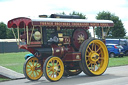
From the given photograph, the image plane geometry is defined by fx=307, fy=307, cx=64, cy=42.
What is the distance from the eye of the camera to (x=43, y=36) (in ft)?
44.8

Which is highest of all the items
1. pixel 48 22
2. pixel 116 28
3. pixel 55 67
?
pixel 48 22

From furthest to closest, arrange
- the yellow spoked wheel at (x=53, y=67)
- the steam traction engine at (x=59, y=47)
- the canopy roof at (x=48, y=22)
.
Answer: the steam traction engine at (x=59, y=47)
the canopy roof at (x=48, y=22)
the yellow spoked wheel at (x=53, y=67)

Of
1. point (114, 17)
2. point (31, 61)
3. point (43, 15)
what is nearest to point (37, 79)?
point (31, 61)

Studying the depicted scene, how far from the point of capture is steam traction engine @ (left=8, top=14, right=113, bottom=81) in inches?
522

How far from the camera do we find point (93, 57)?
48.3ft

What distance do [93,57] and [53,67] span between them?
8.04 ft

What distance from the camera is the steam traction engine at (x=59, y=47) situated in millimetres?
13250

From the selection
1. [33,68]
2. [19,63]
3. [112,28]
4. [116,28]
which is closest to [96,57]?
[33,68]

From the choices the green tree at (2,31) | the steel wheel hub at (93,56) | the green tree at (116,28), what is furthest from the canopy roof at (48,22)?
the green tree at (2,31)

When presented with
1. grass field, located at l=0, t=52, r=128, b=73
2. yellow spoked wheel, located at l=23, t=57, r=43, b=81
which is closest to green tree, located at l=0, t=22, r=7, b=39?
grass field, located at l=0, t=52, r=128, b=73

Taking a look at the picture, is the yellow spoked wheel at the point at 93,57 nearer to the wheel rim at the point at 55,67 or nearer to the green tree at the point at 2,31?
the wheel rim at the point at 55,67

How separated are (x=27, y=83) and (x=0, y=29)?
65206 millimetres

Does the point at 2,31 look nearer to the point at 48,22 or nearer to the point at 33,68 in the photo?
the point at 33,68

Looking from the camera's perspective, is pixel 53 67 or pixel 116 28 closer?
pixel 53 67
